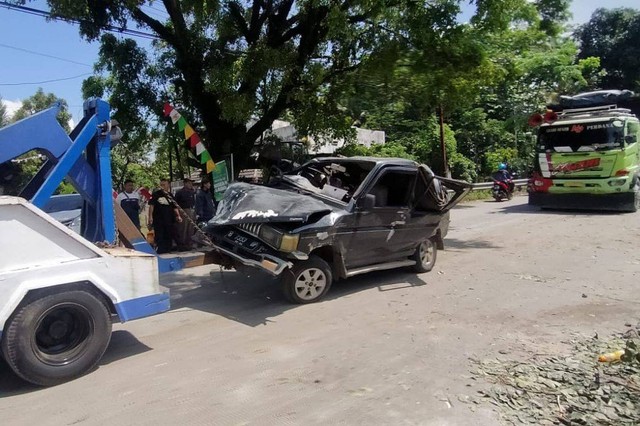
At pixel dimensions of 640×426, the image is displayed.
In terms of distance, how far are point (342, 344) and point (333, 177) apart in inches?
152

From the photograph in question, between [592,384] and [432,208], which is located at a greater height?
[432,208]

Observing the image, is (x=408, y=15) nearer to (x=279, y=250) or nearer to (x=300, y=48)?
(x=300, y=48)

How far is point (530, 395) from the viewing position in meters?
3.87

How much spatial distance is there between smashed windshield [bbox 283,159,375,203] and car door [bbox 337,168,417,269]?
35 cm

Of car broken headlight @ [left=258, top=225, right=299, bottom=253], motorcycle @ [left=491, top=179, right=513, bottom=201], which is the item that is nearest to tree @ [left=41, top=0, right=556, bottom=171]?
car broken headlight @ [left=258, top=225, right=299, bottom=253]

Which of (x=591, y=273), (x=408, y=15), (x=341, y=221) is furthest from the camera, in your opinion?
(x=408, y=15)

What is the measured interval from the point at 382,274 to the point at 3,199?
562cm

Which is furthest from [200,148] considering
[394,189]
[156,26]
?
[394,189]

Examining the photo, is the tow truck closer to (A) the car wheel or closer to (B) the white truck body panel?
(B) the white truck body panel

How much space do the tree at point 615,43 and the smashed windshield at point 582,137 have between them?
22.9 m

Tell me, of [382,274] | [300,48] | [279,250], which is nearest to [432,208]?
[382,274]

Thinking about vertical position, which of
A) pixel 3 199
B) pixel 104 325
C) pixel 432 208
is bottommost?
pixel 104 325

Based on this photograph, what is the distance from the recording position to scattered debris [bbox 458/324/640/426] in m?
3.54

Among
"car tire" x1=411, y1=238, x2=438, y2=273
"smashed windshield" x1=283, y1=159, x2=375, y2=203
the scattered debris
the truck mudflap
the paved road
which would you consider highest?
"smashed windshield" x1=283, y1=159, x2=375, y2=203
